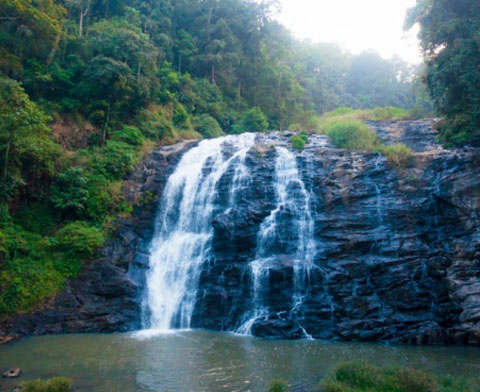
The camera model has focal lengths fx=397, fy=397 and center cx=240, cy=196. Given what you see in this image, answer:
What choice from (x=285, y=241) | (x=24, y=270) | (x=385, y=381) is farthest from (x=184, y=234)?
(x=385, y=381)

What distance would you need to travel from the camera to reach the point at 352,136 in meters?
21.4

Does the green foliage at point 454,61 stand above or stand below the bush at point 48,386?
above

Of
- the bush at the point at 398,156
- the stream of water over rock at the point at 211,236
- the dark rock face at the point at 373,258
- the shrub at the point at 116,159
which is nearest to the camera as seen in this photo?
the dark rock face at the point at 373,258

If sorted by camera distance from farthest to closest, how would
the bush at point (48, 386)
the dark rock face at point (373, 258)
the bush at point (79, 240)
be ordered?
the bush at point (79, 240) < the dark rock face at point (373, 258) < the bush at point (48, 386)

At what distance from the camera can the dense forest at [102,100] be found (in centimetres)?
1577

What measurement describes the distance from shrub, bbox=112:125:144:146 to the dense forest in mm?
58

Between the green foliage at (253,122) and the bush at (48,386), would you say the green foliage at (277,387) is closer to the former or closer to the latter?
the bush at (48,386)

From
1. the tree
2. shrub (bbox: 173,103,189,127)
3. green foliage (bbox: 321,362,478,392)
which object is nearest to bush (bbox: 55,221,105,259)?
the tree

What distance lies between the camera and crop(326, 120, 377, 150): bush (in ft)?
68.2

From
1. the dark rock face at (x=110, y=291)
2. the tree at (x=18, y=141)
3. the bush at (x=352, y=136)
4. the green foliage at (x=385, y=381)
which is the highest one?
the bush at (x=352, y=136)

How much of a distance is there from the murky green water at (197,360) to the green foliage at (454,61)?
9.10 metres

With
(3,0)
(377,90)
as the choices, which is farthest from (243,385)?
(377,90)

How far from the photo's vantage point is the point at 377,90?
56000mm

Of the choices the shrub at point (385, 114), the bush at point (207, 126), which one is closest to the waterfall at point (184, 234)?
the bush at point (207, 126)
